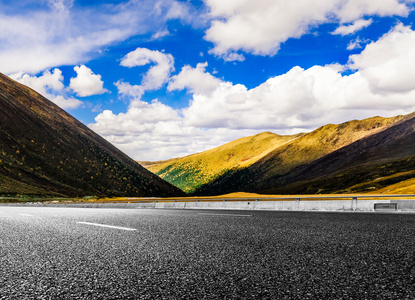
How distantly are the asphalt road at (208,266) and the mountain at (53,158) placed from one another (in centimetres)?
7473

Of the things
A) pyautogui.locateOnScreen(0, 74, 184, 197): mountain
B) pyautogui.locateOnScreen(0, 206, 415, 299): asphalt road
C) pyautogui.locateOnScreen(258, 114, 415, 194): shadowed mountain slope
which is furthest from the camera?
pyautogui.locateOnScreen(258, 114, 415, 194): shadowed mountain slope

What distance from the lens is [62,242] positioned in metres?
6.32

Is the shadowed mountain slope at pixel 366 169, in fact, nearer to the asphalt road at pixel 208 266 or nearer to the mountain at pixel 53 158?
the mountain at pixel 53 158

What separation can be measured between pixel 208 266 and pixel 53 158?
329 feet

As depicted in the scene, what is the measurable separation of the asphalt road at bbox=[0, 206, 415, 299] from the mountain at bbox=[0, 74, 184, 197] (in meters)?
74.7

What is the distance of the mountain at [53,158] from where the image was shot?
82.7 meters

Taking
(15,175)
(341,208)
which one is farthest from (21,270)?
(15,175)

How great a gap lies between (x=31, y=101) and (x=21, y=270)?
135347mm

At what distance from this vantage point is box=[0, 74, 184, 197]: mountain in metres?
82.7

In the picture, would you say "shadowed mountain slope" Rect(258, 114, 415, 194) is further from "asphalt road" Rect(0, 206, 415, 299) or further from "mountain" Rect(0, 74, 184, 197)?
"asphalt road" Rect(0, 206, 415, 299)

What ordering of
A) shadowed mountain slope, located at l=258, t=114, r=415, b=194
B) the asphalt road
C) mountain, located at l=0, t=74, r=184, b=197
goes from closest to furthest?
1. the asphalt road
2. mountain, located at l=0, t=74, r=184, b=197
3. shadowed mountain slope, located at l=258, t=114, r=415, b=194

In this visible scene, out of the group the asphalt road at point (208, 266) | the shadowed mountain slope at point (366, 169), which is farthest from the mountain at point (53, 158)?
the asphalt road at point (208, 266)

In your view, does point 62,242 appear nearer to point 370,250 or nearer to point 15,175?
point 370,250

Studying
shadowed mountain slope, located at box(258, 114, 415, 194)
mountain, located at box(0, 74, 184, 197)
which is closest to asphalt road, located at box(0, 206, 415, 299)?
mountain, located at box(0, 74, 184, 197)
